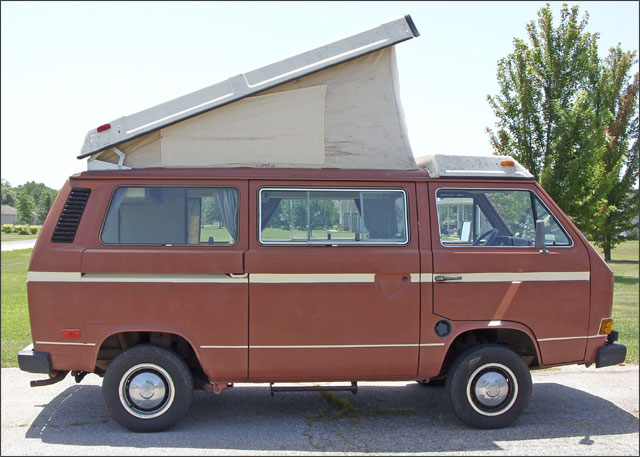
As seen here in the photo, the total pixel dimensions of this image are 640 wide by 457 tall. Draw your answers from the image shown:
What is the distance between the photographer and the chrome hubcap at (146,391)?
5.32 metres

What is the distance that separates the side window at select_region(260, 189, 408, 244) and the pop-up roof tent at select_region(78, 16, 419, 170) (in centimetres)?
32

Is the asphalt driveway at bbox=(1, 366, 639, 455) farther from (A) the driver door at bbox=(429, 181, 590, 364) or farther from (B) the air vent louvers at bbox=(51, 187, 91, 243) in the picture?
(B) the air vent louvers at bbox=(51, 187, 91, 243)

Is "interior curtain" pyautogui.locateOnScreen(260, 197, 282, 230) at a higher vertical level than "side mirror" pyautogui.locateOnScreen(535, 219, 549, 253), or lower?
higher

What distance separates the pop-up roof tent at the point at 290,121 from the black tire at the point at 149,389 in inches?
67.5

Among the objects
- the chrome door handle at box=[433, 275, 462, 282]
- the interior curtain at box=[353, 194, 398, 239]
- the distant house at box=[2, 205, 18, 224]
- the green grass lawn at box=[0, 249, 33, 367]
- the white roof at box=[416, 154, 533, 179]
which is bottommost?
the green grass lawn at box=[0, 249, 33, 367]

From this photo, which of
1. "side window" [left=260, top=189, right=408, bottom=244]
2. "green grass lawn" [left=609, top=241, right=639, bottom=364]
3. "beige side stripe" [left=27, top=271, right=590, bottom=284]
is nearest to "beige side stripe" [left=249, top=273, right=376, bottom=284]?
"beige side stripe" [left=27, top=271, right=590, bottom=284]

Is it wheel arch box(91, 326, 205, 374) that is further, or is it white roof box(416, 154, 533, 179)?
white roof box(416, 154, 533, 179)

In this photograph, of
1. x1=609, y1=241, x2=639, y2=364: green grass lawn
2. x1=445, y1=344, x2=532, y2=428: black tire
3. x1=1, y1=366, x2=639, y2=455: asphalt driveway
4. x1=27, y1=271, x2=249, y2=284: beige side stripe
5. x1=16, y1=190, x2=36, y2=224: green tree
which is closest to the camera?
x1=1, y1=366, x2=639, y2=455: asphalt driveway

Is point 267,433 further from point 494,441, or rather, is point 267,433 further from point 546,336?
point 546,336

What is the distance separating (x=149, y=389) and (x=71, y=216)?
5.41 feet

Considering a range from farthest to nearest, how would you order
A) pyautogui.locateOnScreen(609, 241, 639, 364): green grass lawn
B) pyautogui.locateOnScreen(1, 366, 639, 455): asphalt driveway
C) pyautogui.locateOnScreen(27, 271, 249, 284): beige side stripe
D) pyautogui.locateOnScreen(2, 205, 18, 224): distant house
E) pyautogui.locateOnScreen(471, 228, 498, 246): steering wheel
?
pyautogui.locateOnScreen(2, 205, 18, 224): distant house < pyautogui.locateOnScreen(609, 241, 639, 364): green grass lawn < pyautogui.locateOnScreen(471, 228, 498, 246): steering wheel < pyautogui.locateOnScreen(27, 271, 249, 284): beige side stripe < pyautogui.locateOnScreen(1, 366, 639, 455): asphalt driveway

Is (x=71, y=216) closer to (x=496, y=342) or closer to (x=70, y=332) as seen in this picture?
(x=70, y=332)

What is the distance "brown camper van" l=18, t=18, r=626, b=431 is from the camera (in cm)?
525

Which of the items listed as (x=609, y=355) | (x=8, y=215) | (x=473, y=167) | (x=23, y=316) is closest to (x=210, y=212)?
(x=473, y=167)
